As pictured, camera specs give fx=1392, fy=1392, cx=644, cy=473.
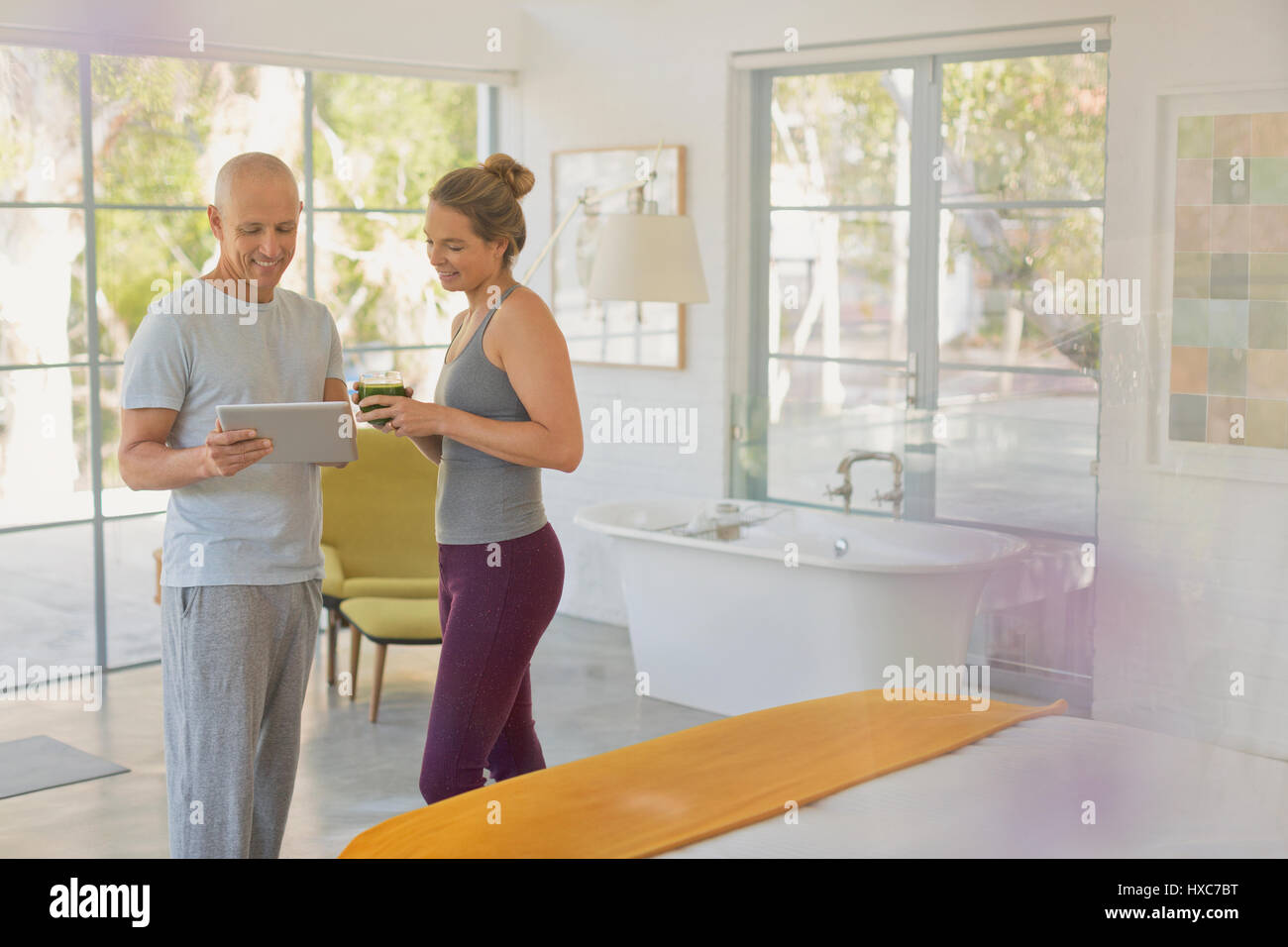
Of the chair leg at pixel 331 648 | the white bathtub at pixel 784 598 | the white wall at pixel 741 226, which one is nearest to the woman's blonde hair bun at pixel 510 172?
the white wall at pixel 741 226

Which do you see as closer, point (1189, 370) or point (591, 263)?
point (1189, 370)

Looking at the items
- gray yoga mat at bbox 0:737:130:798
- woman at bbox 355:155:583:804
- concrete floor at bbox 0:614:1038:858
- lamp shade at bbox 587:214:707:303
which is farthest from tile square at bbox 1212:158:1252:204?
gray yoga mat at bbox 0:737:130:798

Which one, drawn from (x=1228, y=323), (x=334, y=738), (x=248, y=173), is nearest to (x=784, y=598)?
(x=334, y=738)

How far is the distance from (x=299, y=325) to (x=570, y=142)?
348 centimetres

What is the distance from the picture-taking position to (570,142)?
18.5ft

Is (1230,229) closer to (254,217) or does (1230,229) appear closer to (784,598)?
(254,217)

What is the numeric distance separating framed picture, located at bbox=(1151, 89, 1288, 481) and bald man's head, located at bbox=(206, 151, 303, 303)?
1.40 meters

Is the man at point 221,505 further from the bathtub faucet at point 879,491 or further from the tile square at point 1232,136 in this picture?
the bathtub faucet at point 879,491

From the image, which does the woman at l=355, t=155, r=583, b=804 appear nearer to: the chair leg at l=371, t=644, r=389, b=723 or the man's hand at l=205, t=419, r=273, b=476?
the man's hand at l=205, t=419, r=273, b=476

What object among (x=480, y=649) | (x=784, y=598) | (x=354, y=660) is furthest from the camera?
(x=354, y=660)

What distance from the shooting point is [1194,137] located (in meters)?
2.21

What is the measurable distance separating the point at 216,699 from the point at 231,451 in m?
0.41
